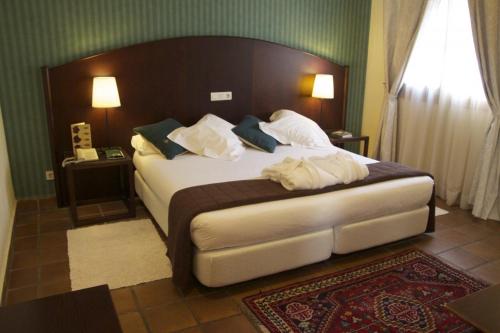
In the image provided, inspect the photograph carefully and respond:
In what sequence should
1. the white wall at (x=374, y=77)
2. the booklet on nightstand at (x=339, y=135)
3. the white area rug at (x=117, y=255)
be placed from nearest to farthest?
1. the white area rug at (x=117, y=255)
2. the booklet on nightstand at (x=339, y=135)
3. the white wall at (x=374, y=77)

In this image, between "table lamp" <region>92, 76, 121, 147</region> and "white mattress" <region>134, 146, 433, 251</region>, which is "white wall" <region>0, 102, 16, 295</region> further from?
"white mattress" <region>134, 146, 433, 251</region>

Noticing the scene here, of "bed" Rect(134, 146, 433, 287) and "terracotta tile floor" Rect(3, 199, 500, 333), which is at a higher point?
"bed" Rect(134, 146, 433, 287)

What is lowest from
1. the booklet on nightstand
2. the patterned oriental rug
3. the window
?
the patterned oriental rug

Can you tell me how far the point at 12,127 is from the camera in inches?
144

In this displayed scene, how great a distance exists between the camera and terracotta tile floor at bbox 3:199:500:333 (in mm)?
2279

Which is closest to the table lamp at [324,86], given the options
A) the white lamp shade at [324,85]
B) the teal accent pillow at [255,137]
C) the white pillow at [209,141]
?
the white lamp shade at [324,85]

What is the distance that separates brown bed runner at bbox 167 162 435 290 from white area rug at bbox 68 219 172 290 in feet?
0.76

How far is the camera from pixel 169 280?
8.65ft

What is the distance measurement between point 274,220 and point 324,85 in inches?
96.2

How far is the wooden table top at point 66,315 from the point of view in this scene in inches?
51.8

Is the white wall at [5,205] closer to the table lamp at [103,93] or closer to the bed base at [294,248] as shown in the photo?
the table lamp at [103,93]

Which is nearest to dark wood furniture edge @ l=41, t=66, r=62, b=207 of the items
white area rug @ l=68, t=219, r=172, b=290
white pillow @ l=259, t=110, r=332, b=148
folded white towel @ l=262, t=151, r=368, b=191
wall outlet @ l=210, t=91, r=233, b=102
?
white area rug @ l=68, t=219, r=172, b=290

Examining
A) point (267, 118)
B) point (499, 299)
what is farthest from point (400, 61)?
point (499, 299)

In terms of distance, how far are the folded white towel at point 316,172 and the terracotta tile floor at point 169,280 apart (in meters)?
0.58
